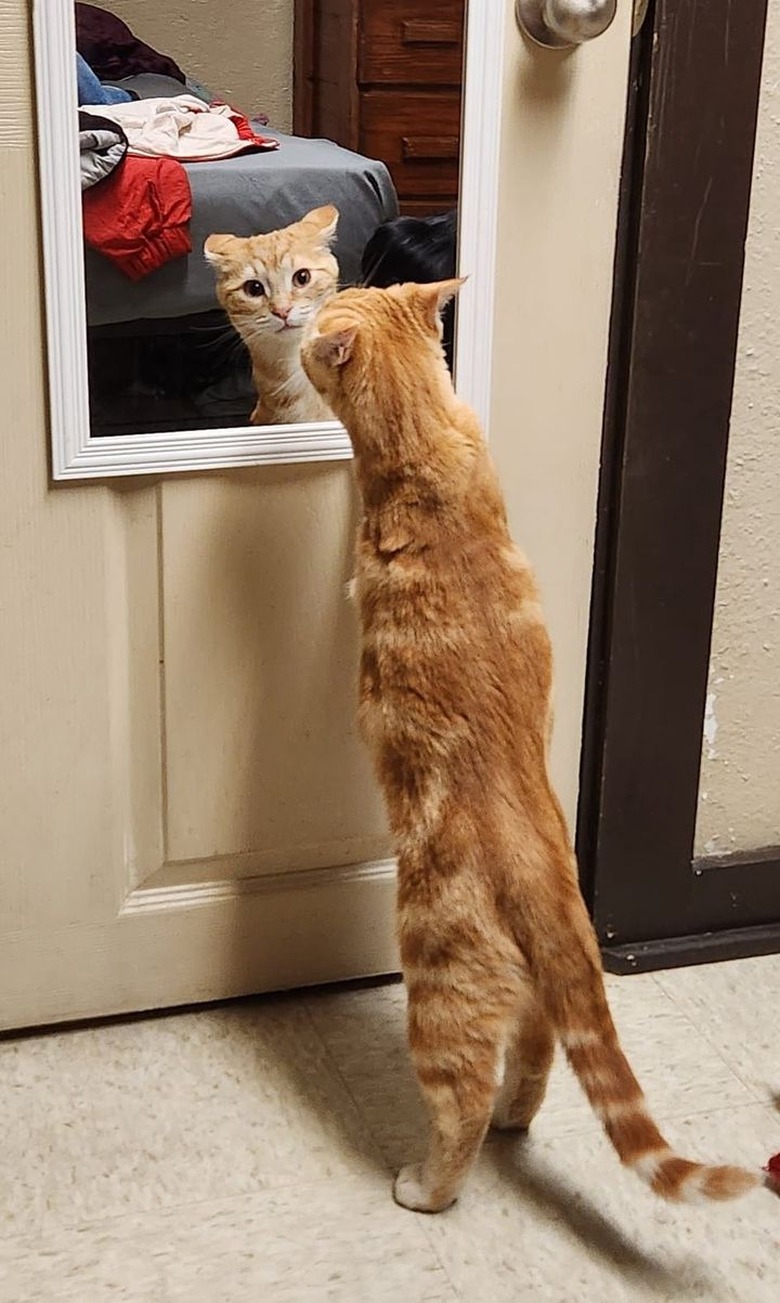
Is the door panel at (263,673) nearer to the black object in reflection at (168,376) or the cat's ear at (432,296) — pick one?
the black object in reflection at (168,376)

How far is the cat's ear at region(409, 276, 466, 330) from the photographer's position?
4.78 ft

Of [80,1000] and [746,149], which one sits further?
[80,1000]

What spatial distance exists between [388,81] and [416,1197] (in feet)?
3.58

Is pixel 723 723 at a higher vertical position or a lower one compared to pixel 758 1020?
higher

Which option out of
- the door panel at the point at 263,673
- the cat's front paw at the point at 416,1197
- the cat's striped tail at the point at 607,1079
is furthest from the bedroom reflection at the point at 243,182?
the cat's front paw at the point at 416,1197

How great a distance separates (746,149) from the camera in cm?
162

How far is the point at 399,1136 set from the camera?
1.61m

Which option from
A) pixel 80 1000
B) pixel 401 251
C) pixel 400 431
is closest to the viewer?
pixel 400 431

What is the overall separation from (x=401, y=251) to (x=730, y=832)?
0.85m

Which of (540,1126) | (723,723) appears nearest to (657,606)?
(723,723)

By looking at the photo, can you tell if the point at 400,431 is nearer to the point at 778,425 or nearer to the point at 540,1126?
the point at 778,425

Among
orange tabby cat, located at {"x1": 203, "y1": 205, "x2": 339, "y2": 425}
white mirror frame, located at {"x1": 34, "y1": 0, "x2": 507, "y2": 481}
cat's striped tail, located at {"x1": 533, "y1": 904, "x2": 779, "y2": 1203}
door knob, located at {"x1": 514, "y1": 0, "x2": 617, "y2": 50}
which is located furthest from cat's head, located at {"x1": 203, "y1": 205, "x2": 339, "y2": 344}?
cat's striped tail, located at {"x1": 533, "y1": 904, "x2": 779, "y2": 1203}

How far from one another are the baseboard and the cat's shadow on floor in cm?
28

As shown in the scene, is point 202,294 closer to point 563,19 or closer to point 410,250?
point 410,250
